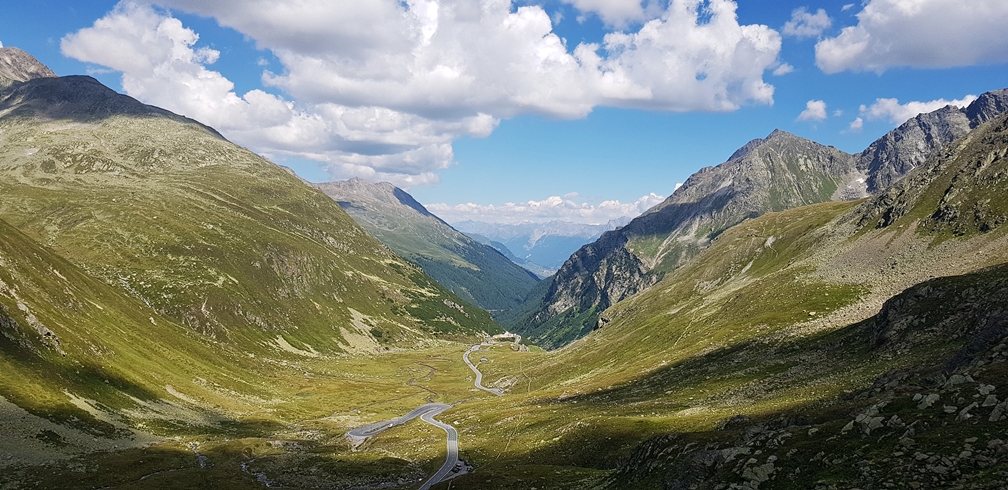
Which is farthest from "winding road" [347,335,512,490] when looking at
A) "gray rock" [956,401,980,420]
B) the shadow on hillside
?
"gray rock" [956,401,980,420]

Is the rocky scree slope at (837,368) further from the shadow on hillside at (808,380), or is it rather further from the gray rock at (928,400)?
the shadow on hillside at (808,380)

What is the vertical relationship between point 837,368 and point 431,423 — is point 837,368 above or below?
above

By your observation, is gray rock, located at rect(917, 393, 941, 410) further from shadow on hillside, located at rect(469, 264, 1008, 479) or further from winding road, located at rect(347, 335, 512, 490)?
winding road, located at rect(347, 335, 512, 490)

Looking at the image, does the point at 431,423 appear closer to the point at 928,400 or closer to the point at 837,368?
the point at 837,368

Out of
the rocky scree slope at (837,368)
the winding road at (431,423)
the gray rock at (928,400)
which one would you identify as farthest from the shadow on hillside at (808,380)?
the winding road at (431,423)

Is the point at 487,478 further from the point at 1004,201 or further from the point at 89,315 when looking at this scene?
the point at 1004,201

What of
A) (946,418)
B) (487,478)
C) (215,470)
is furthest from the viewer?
(215,470)

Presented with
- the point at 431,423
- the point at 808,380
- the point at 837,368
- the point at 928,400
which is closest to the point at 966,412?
the point at 928,400

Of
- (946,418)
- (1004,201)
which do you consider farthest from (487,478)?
(1004,201)

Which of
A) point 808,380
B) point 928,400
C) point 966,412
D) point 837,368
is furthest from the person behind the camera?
point 837,368

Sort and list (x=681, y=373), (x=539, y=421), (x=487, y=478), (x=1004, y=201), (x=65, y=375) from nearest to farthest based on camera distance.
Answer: (x=487, y=478) < (x=539, y=421) < (x=65, y=375) < (x=681, y=373) < (x=1004, y=201)

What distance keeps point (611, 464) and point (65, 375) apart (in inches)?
4045

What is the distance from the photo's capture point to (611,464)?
58062mm

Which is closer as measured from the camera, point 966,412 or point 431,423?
point 966,412
